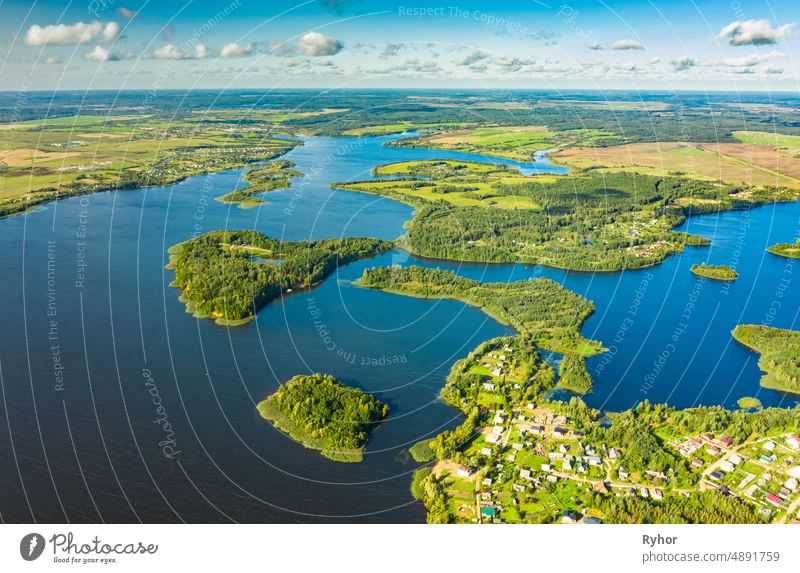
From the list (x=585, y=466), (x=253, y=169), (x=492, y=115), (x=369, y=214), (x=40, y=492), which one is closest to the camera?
(x=40, y=492)

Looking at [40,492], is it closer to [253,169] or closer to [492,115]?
[253,169]

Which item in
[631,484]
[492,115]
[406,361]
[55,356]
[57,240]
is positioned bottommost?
[631,484]

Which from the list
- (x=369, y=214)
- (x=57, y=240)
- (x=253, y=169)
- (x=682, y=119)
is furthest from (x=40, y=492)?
(x=682, y=119)

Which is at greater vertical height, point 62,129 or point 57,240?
point 62,129

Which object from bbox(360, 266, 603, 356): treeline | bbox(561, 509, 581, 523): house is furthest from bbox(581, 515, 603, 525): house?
bbox(360, 266, 603, 356): treeline

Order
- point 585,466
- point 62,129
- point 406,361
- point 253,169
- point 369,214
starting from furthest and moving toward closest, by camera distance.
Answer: point 62,129, point 253,169, point 369,214, point 406,361, point 585,466

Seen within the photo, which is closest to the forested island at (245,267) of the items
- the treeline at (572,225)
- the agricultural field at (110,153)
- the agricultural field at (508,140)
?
the treeline at (572,225)

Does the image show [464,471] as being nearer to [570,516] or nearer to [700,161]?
[570,516]

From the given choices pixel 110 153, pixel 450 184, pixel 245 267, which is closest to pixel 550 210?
pixel 450 184
